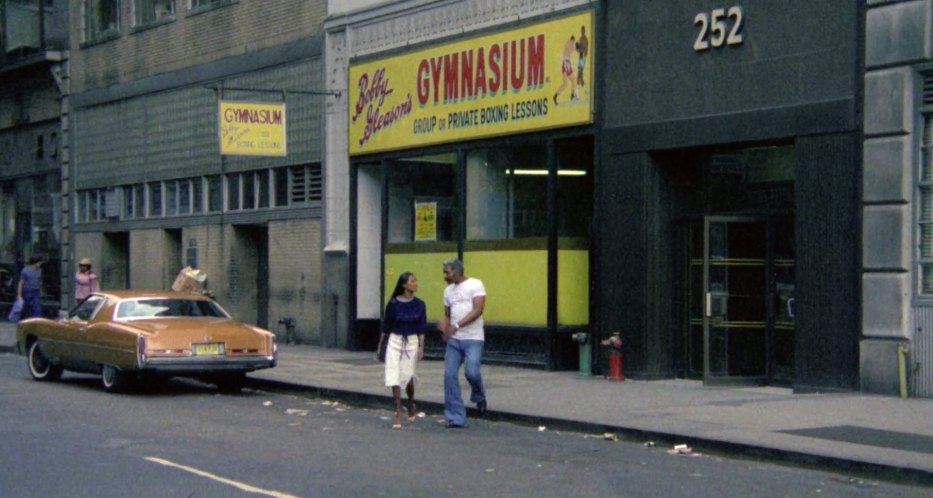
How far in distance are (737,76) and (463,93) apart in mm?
5697

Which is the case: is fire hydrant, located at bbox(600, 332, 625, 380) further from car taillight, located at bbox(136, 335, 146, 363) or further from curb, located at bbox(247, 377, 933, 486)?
car taillight, located at bbox(136, 335, 146, 363)

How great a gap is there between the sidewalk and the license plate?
4.63 feet

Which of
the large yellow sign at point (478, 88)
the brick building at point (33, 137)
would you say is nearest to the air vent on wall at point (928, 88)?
the large yellow sign at point (478, 88)

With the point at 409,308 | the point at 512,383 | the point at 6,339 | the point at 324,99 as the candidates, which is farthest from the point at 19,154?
the point at 409,308

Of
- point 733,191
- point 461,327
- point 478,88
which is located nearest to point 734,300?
point 733,191

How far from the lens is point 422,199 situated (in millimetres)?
23203

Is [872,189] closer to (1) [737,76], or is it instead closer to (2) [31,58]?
(1) [737,76]

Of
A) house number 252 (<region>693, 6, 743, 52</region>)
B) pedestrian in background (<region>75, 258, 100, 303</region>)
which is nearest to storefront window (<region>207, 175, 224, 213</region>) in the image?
pedestrian in background (<region>75, 258, 100, 303</region>)

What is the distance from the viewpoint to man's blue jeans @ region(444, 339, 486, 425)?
14.2m

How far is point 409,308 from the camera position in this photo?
47.5 ft

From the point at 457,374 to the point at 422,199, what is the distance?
9.24 metres

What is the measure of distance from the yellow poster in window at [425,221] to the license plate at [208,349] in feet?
20.4

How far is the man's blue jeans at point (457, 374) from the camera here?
14.2m

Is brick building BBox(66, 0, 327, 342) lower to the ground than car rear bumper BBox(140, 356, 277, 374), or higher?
higher
